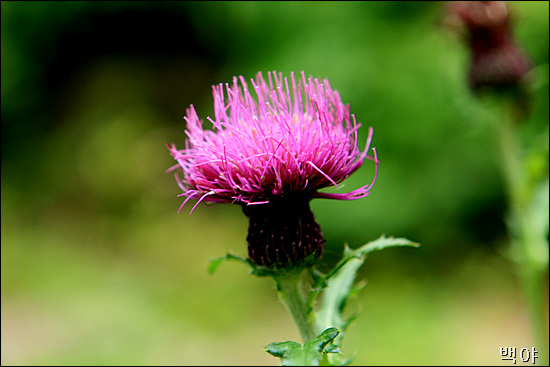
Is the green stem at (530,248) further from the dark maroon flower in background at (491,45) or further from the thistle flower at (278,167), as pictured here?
the thistle flower at (278,167)

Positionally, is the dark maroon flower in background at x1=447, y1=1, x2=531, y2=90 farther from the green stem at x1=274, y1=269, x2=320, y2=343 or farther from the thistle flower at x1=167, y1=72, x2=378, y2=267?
the green stem at x1=274, y1=269, x2=320, y2=343

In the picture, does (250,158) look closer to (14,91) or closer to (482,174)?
(482,174)

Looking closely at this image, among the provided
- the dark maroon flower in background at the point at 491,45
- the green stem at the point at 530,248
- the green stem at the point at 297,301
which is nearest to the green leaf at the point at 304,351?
the green stem at the point at 297,301

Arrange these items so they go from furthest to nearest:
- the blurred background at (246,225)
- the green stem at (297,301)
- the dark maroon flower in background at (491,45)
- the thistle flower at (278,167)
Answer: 1. the blurred background at (246,225)
2. the dark maroon flower in background at (491,45)
3. the green stem at (297,301)
4. the thistle flower at (278,167)

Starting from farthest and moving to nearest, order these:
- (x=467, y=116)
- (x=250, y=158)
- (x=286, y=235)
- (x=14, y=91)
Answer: (x=14, y=91) < (x=467, y=116) < (x=286, y=235) < (x=250, y=158)

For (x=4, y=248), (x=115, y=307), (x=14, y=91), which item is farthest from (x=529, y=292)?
(x=14, y=91)

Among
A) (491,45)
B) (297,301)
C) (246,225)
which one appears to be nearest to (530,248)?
(491,45)

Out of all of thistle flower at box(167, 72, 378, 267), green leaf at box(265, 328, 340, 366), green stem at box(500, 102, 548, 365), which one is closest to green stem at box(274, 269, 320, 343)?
thistle flower at box(167, 72, 378, 267)
